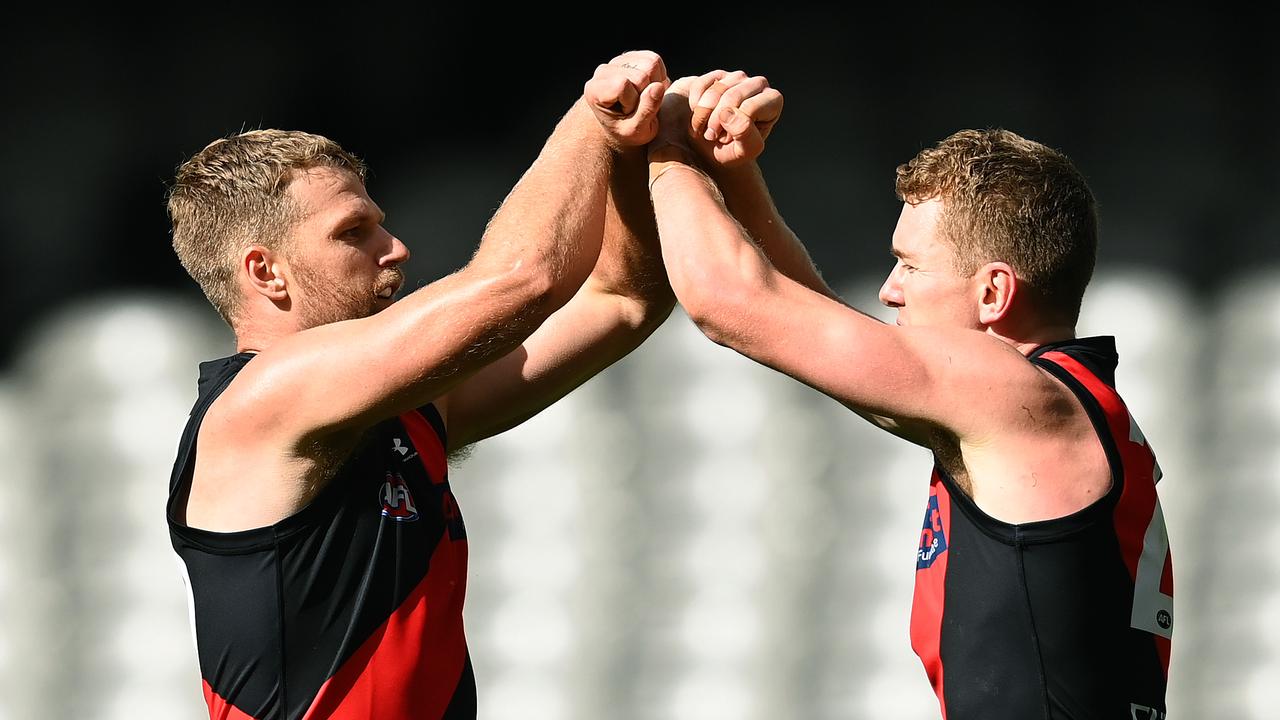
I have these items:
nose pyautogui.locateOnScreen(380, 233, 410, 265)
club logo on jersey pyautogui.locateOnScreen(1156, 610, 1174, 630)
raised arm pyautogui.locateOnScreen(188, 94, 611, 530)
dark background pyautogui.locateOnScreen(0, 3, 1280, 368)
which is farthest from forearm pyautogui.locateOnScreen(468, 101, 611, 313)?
dark background pyautogui.locateOnScreen(0, 3, 1280, 368)

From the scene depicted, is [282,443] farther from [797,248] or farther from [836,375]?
[797,248]

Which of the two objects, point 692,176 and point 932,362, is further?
point 692,176

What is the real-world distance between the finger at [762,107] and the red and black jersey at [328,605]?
93cm

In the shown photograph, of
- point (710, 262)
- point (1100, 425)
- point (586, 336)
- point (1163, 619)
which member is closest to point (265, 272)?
point (586, 336)

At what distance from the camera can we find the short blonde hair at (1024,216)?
2344mm

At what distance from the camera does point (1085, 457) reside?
2145mm

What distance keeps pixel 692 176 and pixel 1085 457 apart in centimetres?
86

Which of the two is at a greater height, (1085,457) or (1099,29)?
(1099,29)

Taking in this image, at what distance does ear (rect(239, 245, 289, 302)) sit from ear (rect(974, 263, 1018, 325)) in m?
1.29

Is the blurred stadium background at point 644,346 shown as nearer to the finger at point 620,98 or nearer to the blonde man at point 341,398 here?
the blonde man at point 341,398

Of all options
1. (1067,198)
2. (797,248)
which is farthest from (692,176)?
(1067,198)

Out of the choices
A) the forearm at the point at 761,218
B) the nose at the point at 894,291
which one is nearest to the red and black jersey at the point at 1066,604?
the nose at the point at 894,291

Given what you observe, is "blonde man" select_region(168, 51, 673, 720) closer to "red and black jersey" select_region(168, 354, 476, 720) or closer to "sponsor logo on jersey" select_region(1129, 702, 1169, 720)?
"red and black jersey" select_region(168, 354, 476, 720)

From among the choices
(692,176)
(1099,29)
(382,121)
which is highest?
(1099,29)
